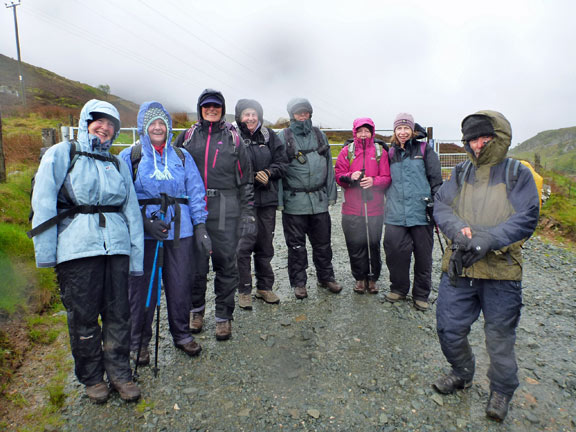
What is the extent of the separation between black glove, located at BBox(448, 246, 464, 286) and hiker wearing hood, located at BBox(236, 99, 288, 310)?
249cm

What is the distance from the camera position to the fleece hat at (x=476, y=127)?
284 centimetres

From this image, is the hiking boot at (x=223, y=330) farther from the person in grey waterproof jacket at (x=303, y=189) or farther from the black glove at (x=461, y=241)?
the black glove at (x=461, y=241)

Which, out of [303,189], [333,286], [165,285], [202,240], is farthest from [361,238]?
[165,285]

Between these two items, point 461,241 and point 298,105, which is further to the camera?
point 298,105

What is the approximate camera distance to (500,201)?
2.85m

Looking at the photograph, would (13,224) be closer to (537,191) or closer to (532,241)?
(537,191)

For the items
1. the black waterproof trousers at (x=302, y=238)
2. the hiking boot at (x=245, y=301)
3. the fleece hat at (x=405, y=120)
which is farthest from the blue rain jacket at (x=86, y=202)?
the fleece hat at (x=405, y=120)

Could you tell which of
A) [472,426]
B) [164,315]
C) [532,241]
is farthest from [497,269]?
[532,241]

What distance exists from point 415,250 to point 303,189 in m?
1.74

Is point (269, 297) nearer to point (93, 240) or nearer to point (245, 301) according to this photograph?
point (245, 301)

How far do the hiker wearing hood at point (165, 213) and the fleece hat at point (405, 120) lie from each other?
107 inches

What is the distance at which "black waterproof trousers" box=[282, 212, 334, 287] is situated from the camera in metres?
5.09

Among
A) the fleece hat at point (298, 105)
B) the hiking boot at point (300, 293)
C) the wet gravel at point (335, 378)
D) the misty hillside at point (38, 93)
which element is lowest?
the wet gravel at point (335, 378)

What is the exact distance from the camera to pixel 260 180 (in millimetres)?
4637
